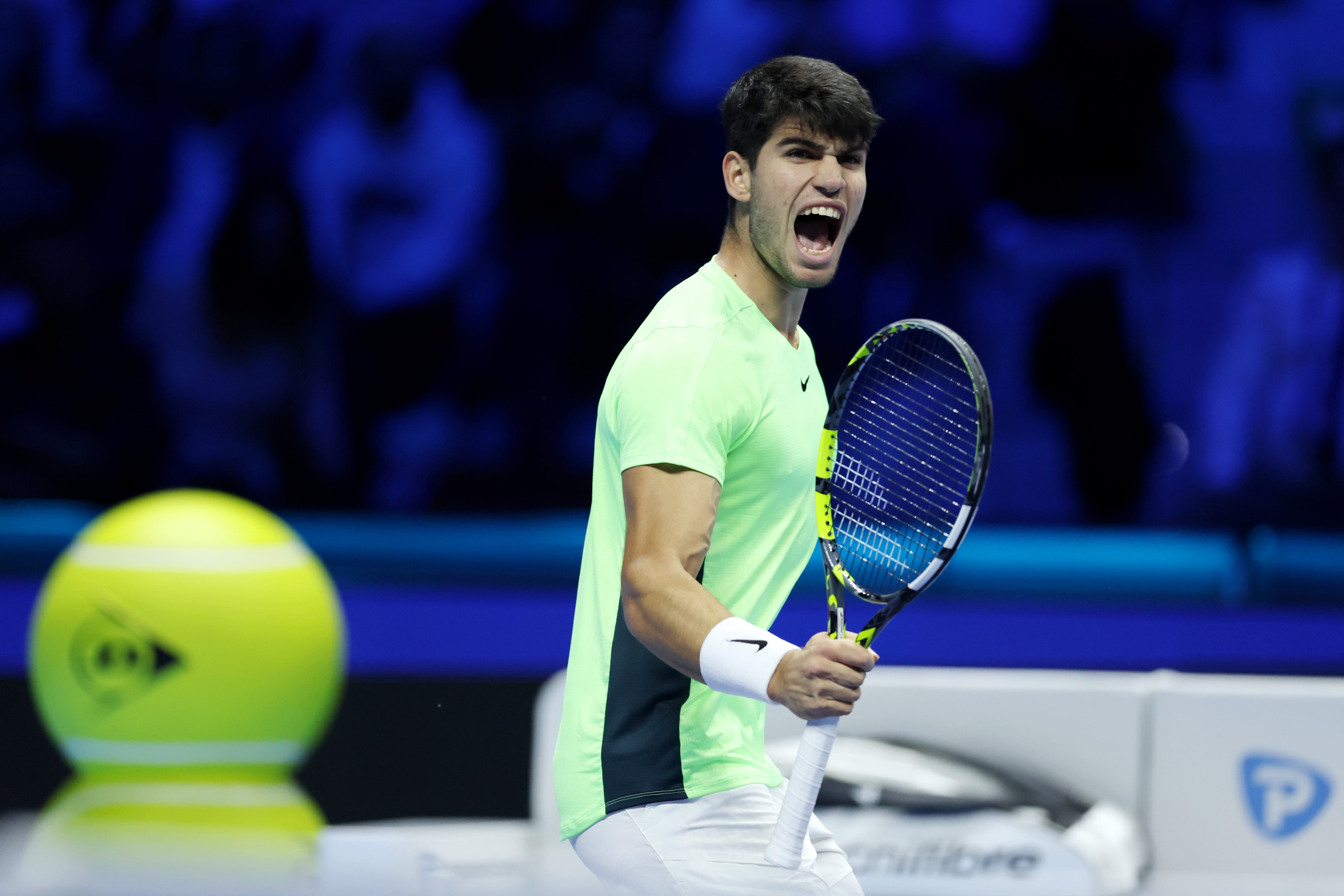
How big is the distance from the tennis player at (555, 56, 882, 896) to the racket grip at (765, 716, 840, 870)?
0.11 feet

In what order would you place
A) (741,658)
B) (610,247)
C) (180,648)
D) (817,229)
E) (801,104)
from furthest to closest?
(610,247) → (180,648) → (817,229) → (801,104) → (741,658)

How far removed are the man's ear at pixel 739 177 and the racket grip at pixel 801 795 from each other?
2.08 ft

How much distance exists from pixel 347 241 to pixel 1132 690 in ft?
16.4

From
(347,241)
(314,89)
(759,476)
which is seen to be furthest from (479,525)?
(759,476)

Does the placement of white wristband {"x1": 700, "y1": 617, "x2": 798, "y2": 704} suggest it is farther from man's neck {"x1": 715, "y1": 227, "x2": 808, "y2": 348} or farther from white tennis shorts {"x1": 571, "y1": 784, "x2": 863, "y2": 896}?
man's neck {"x1": 715, "y1": 227, "x2": 808, "y2": 348}

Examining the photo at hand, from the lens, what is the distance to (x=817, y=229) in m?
2.04

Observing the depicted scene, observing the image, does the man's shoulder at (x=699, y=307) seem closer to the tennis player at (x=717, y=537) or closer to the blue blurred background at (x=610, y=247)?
the tennis player at (x=717, y=537)

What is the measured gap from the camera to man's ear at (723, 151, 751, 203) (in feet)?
6.44

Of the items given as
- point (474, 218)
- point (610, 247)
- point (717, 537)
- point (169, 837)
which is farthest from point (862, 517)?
point (474, 218)

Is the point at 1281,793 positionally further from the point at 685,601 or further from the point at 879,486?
the point at 685,601

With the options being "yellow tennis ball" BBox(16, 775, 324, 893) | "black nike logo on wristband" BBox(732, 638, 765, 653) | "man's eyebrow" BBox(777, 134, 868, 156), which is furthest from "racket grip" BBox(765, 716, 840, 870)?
"yellow tennis ball" BBox(16, 775, 324, 893)

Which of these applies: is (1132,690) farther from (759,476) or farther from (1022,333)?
(1022,333)

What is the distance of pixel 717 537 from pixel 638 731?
235 millimetres

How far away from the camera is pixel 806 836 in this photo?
187 centimetres
